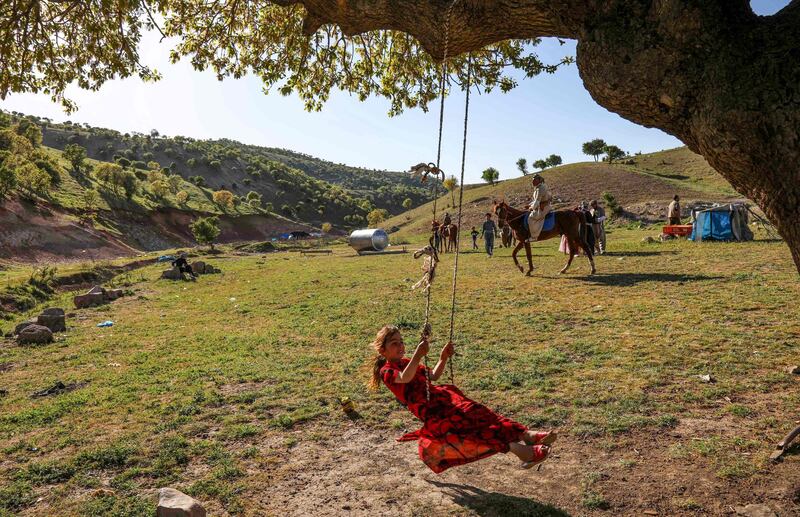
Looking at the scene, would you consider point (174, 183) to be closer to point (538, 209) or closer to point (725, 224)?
point (538, 209)

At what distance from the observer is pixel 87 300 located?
16.6 metres

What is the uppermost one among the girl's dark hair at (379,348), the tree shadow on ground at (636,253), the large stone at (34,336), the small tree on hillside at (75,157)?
the small tree on hillside at (75,157)

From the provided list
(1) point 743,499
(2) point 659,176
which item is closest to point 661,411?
(1) point 743,499

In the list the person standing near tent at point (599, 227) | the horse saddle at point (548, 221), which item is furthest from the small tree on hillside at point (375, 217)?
the horse saddle at point (548, 221)

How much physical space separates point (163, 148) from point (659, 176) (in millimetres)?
104593

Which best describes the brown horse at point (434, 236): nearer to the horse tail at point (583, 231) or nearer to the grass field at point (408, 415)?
the grass field at point (408, 415)

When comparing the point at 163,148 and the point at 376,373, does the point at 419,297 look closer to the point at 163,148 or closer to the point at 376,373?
the point at 376,373

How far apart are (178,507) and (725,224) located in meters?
24.6

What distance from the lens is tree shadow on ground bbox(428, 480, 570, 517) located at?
3.92 m

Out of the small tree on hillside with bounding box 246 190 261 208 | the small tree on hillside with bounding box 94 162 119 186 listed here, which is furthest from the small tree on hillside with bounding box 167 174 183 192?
the small tree on hillside with bounding box 246 190 261 208

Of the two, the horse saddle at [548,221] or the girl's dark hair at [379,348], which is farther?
the horse saddle at [548,221]

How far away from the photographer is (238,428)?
5906 millimetres

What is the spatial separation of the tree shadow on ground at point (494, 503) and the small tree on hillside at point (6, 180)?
5156 cm

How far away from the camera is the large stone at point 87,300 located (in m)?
16.5
